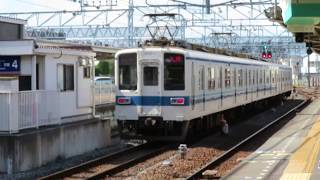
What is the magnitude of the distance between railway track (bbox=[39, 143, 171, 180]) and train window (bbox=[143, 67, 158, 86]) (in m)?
1.87

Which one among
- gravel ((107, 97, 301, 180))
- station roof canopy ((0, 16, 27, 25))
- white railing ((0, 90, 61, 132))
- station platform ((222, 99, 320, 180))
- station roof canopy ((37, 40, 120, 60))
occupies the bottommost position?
gravel ((107, 97, 301, 180))

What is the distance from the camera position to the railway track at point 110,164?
12.9m

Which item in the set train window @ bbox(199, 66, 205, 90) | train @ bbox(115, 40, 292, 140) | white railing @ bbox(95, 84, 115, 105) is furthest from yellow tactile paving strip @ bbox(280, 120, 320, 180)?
white railing @ bbox(95, 84, 115, 105)

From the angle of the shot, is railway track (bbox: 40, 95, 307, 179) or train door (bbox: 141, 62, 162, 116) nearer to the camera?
railway track (bbox: 40, 95, 307, 179)

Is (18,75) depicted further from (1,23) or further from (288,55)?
(288,55)

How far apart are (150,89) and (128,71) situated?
0.91 m

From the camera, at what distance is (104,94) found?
71.3ft

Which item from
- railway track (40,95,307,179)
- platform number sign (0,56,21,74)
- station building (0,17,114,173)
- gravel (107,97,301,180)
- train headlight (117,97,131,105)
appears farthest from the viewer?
train headlight (117,97,131,105)

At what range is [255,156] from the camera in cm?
1441

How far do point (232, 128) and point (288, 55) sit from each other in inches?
2399

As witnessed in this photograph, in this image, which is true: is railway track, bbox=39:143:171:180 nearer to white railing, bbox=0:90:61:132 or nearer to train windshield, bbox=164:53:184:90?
white railing, bbox=0:90:61:132


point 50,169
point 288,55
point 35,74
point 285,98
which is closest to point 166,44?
point 35,74

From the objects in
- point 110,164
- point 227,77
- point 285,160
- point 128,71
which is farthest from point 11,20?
point 285,160

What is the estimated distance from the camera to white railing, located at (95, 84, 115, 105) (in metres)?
20.8
